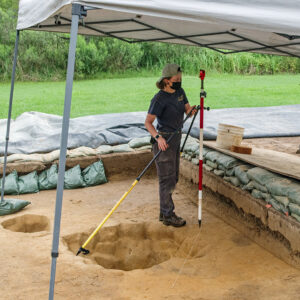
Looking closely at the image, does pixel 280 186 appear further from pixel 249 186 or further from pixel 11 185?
pixel 11 185

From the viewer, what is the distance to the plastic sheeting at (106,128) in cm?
854

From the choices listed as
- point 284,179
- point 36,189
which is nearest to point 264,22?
point 284,179

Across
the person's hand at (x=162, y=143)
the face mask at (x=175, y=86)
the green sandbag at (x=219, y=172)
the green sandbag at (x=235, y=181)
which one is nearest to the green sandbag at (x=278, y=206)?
the green sandbag at (x=235, y=181)

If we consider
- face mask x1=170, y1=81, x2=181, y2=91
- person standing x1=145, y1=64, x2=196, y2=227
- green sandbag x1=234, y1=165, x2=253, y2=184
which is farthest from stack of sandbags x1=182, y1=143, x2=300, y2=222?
face mask x1=170, y1=81, x2=181, y2=91

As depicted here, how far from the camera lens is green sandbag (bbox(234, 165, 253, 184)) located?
574cm

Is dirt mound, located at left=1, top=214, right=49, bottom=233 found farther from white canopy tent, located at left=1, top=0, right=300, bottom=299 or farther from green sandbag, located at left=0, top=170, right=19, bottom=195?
white canopy tent, located at left=1, top=0, right=300, bottom=299

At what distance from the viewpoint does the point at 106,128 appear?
9.25 meters

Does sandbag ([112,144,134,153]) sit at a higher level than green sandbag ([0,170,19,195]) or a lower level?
higher

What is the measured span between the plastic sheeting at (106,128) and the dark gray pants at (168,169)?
9.94ft

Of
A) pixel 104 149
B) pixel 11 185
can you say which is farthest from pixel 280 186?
pixel 11 185

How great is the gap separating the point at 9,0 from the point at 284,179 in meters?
22.9

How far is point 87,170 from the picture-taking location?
26.4 feet

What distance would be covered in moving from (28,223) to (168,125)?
7.59 ft

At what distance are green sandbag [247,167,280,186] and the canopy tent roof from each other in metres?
1.61
